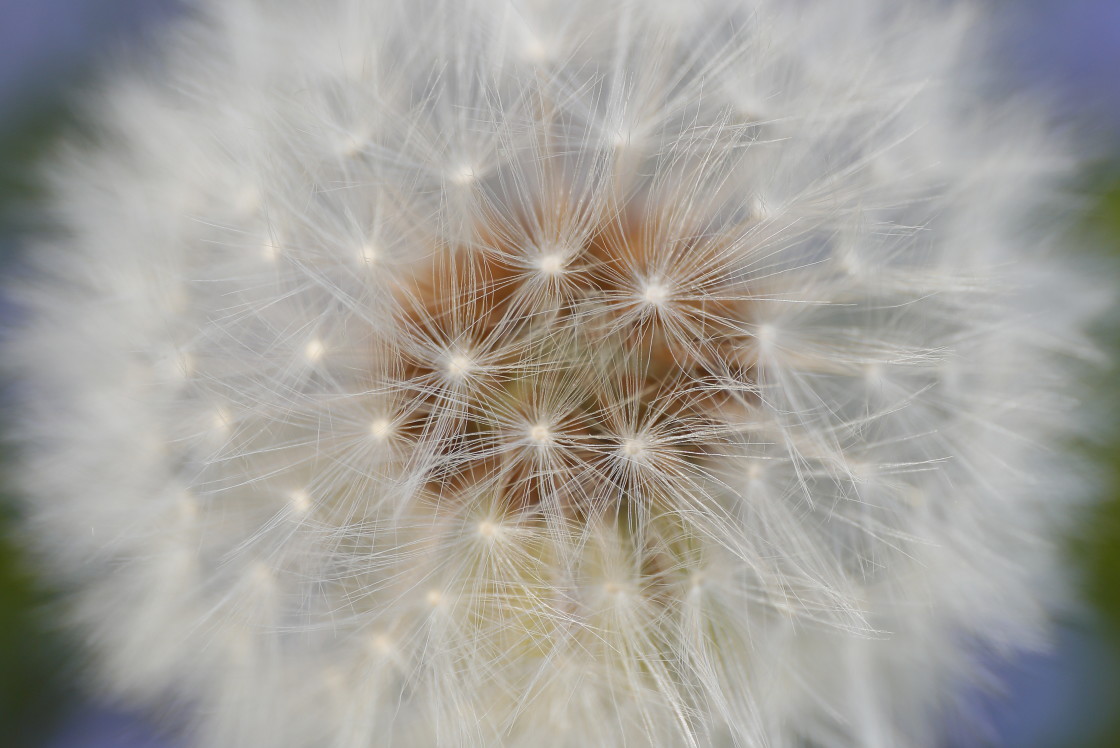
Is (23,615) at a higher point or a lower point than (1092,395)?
lower

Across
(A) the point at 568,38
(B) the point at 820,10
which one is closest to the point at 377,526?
(A) the point at 568,38

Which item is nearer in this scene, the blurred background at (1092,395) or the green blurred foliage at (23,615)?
the blurred background at (1092,395)

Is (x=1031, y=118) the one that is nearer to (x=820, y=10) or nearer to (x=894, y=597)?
(x=820, y=10)

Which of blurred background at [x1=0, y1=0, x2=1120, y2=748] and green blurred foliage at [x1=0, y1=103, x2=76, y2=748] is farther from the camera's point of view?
green blurred foliage at [x1=0, y1=103, x2=76, y2=748]

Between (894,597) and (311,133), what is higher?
(311,133)

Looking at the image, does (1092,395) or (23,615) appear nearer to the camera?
(1092,395)

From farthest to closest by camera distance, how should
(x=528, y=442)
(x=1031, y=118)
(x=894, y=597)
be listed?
(x=1031, y=118) < (x=894, y=597) < (x=528, y=442)

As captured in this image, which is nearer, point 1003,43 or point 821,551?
point 821,551

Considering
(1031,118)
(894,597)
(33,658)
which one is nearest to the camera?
(894,597)
